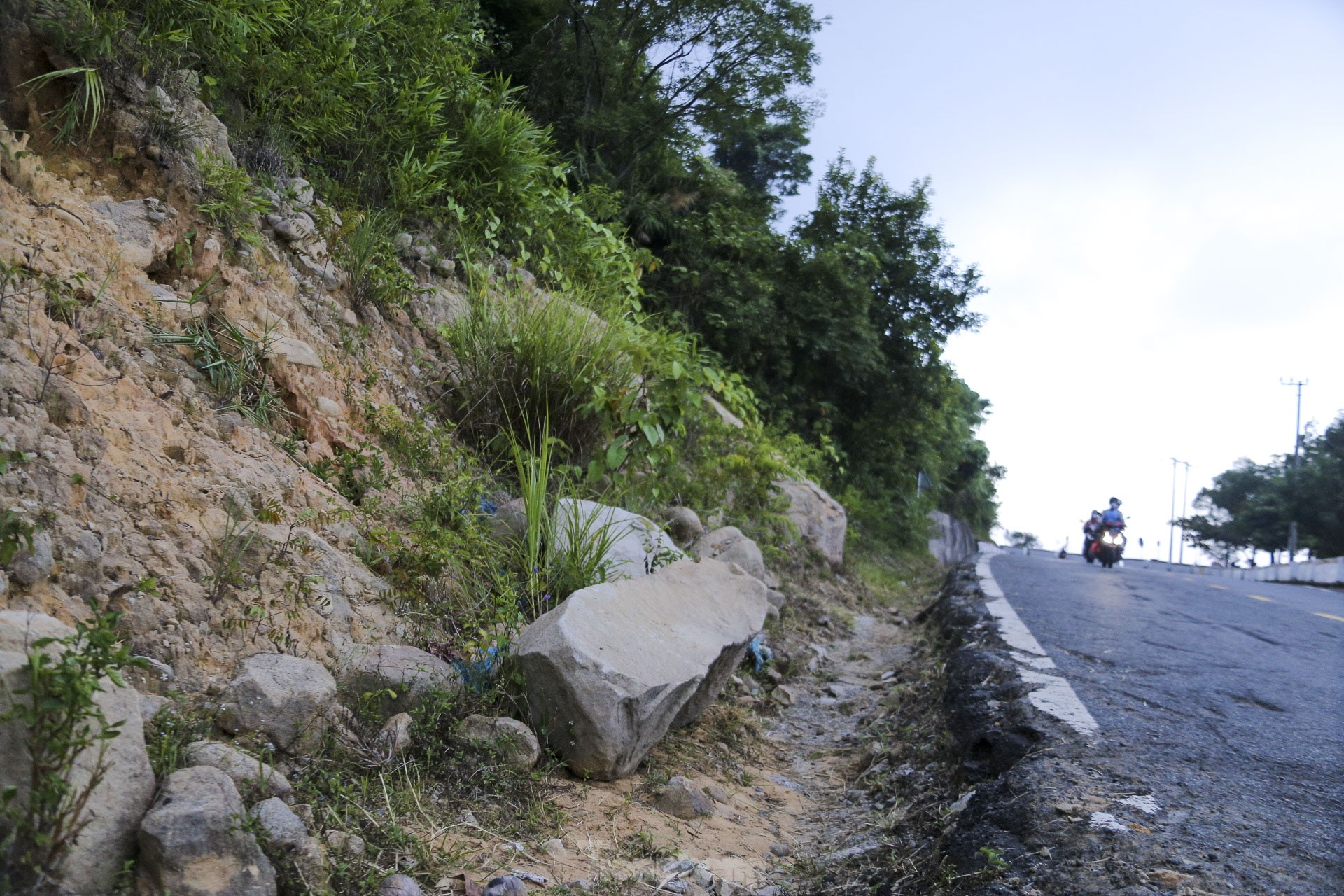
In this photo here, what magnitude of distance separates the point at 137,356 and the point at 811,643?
14.4 ft

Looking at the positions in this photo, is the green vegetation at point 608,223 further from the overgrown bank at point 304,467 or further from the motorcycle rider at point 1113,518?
the motorcycle rider at point 1113,518

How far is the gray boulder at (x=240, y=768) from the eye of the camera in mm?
1960

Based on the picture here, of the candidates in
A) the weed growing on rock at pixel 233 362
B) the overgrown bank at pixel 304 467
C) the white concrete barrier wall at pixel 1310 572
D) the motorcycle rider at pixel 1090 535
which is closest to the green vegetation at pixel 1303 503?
the white concrete barrier wall at pixel 1310 572

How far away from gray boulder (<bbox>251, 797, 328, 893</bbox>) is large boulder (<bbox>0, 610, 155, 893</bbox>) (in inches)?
9.2

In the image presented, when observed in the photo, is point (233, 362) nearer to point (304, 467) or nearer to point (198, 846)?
point (304, 467)

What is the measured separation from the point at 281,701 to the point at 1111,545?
16482mm

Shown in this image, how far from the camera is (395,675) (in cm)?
274

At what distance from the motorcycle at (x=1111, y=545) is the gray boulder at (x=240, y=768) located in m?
16.5

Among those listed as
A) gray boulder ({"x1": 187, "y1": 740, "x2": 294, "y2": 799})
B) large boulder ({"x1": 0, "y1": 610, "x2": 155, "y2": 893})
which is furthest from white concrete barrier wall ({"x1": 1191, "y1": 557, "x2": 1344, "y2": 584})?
large boulder ({"x1": 0, "y1": 610, "x2": 155, "y2": 893})

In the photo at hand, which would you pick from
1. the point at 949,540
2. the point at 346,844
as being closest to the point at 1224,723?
the point at 346,844

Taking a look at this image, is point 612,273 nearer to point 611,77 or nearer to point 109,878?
point 611,77

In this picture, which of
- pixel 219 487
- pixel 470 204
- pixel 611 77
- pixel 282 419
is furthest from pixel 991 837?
pixel 611 77

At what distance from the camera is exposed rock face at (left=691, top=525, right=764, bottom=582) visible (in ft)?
17.9

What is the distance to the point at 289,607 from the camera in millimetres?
2699
